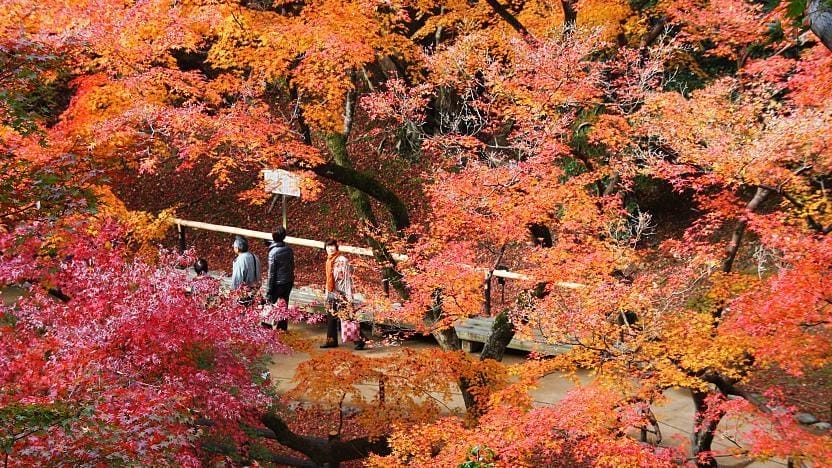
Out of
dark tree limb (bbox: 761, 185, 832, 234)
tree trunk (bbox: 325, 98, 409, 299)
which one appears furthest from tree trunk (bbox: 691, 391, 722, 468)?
tree trunk (bbox: 325, 98, 409, 299)

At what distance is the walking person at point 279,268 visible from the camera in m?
9.64

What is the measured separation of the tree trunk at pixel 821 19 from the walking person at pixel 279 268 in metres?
6.97

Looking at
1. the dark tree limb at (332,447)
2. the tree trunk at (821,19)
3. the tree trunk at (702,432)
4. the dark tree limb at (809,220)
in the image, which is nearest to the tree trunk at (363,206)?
the dark tree limb at (332,447)

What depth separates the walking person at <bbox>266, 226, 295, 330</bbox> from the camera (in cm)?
964

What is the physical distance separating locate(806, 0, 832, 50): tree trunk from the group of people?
642 centimetres

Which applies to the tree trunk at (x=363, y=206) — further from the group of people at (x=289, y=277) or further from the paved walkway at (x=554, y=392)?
the paved walkway at (x=554, y=392)

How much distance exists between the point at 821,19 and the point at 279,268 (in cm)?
722

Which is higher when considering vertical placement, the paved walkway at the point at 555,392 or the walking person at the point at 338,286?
the walking person at the point at 338,286

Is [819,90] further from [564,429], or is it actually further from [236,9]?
[236,9]

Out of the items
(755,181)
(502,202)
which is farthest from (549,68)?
(755,181)

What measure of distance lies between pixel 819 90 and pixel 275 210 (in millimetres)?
11144

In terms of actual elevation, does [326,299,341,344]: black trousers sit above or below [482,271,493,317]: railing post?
below

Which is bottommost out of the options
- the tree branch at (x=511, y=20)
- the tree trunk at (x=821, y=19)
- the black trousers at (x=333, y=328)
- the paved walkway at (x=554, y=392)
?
the paved walkway at (x=554, y=392)

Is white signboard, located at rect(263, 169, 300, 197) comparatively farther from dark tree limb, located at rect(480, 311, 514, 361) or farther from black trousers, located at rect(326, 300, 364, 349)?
dark tree limb, located at rect(480, 311, 514, 361)
